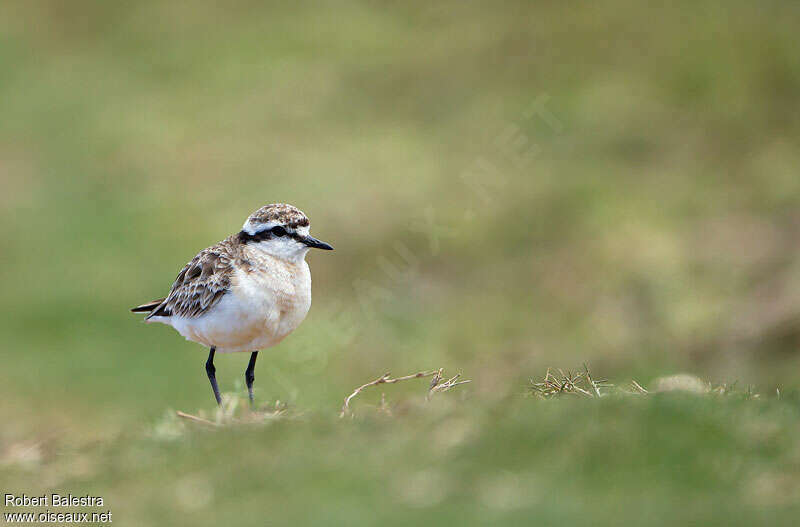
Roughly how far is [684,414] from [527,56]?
96.4 ft

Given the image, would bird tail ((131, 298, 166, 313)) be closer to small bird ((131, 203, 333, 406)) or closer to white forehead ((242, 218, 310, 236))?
small bird ((131, 203, 333, 406))

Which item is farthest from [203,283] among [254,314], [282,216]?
[282,216]

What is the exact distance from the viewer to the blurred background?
2556 centimetres

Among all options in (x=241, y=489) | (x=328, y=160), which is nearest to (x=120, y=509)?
(x=241, y=489)

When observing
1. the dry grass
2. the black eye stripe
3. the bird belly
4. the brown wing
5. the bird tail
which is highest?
the bird tail

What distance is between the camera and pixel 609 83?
35000 mm

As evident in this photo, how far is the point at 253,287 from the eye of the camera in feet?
37.2

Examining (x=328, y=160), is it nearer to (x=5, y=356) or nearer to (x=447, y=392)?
(x=5, y=356)

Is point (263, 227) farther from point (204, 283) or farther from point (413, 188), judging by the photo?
point (413, 188)

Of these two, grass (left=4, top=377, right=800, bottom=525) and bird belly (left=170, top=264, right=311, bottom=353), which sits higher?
bird belly (left=170, top=264, right=311, bottom=353)

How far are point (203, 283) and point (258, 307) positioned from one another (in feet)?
2.66

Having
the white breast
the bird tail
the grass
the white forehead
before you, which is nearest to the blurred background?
the bird tail

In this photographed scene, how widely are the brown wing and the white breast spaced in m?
0.11

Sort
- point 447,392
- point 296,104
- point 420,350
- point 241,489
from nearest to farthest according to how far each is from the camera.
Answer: point 241,489 → point 447,392 → point 420,350 → point 296,104
